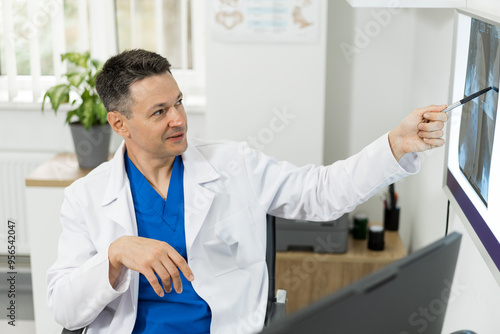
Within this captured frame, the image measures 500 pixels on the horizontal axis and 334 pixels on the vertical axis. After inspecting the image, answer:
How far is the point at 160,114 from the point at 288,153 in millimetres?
1157

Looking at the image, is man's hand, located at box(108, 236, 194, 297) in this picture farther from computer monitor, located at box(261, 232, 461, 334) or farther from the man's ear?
computer monitor, located at box(261, 232, 461, 334)

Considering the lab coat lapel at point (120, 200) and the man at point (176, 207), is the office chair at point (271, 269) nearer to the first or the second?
the man at point (176, 207)

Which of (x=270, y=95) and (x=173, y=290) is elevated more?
(x=270, y=95)

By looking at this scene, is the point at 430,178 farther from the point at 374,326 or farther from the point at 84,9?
the point at 84,9

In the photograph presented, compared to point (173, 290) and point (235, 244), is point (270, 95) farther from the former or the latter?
point (173, 290)

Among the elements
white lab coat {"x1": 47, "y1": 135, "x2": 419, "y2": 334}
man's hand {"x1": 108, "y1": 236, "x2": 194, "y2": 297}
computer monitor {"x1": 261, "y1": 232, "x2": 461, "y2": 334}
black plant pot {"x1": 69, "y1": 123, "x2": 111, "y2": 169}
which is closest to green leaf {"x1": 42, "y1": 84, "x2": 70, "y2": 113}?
black plant pot {"x1": 69, "y1": 123, "x2": 111, "y2": 169}

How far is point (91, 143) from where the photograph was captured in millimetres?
2678

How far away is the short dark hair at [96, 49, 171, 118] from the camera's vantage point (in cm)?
155

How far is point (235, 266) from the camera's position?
64.1 inches

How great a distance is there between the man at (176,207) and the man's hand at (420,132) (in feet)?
0.11

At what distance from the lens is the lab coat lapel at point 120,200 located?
1550 mm

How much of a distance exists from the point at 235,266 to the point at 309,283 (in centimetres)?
99

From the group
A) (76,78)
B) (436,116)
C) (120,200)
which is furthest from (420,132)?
(76,78)

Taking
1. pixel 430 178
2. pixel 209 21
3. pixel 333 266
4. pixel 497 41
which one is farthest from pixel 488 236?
pixel 209 21
